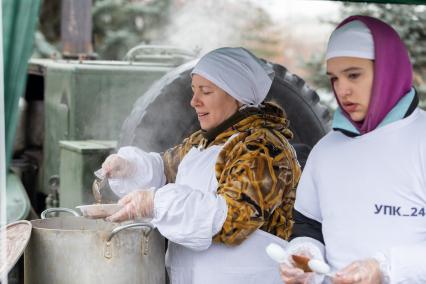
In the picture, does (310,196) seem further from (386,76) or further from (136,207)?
(136,207)

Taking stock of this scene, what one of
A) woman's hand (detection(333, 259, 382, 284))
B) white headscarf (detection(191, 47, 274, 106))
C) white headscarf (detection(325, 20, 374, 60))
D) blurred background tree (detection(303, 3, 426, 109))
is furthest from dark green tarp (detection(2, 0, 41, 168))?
blurred background tree (detection(303, 3, 426, 109))

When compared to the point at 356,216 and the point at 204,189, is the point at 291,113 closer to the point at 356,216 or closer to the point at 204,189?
the point at 204,189

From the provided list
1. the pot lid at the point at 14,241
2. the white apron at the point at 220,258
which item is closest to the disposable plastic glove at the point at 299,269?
the white apron at the point at 220,258

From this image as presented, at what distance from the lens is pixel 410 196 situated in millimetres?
2447

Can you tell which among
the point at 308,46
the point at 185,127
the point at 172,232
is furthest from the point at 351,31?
the point at 308,46

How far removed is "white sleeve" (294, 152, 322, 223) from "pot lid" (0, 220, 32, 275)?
91 centimetres

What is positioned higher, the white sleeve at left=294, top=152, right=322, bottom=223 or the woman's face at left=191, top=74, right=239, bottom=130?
the woman's face at left=191, top=74, right=239, bottom=130

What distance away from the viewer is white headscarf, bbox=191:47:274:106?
3.10 meters

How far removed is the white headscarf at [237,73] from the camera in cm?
310

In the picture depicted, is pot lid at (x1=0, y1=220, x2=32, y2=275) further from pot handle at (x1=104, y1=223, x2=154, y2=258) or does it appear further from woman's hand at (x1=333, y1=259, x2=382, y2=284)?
woman's hand at (x1=333, y1=259, x2=382, y2=284)

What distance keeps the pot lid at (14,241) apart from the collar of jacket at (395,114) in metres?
1.09

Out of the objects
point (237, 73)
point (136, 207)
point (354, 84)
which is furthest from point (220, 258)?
point (354, 84)

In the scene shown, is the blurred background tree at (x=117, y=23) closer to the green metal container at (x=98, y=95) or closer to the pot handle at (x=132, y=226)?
the green metal container at (x=98, y=95)

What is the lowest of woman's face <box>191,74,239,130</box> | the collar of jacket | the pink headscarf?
woman's face <box>191,74,239,130</box>
